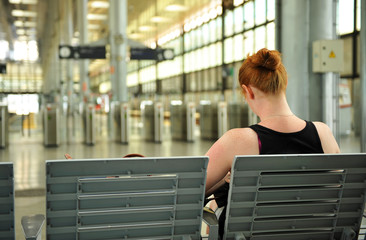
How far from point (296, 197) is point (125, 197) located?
777mm

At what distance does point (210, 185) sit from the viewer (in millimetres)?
2291

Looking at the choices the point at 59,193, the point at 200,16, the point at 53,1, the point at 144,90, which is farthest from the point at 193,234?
the point at 144,90

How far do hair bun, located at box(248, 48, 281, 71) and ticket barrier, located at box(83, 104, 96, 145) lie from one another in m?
10.3

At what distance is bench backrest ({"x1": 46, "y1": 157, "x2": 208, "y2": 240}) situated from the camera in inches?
71.9

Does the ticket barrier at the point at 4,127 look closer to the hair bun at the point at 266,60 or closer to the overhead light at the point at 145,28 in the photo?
the hair bun at the point at 266,60

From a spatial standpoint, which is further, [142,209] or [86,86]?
[86,86]

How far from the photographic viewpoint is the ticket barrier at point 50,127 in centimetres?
1192

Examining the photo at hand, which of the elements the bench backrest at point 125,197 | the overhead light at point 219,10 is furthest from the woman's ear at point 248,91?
the overhead light at point 219,10

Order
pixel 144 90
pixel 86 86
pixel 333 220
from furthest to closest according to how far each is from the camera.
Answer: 1. pixel 144 90
2. pixel 86 86
3. pixel 333 220

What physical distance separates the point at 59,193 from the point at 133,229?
351 millimetres

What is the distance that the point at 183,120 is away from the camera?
44.9ft

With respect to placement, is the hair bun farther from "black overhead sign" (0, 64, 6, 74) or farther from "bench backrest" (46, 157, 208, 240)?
"black overhead sign" (0, 64, 6, 74)

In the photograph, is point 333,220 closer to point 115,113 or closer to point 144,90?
point 115,113

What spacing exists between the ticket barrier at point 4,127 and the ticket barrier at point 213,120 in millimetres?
5529
